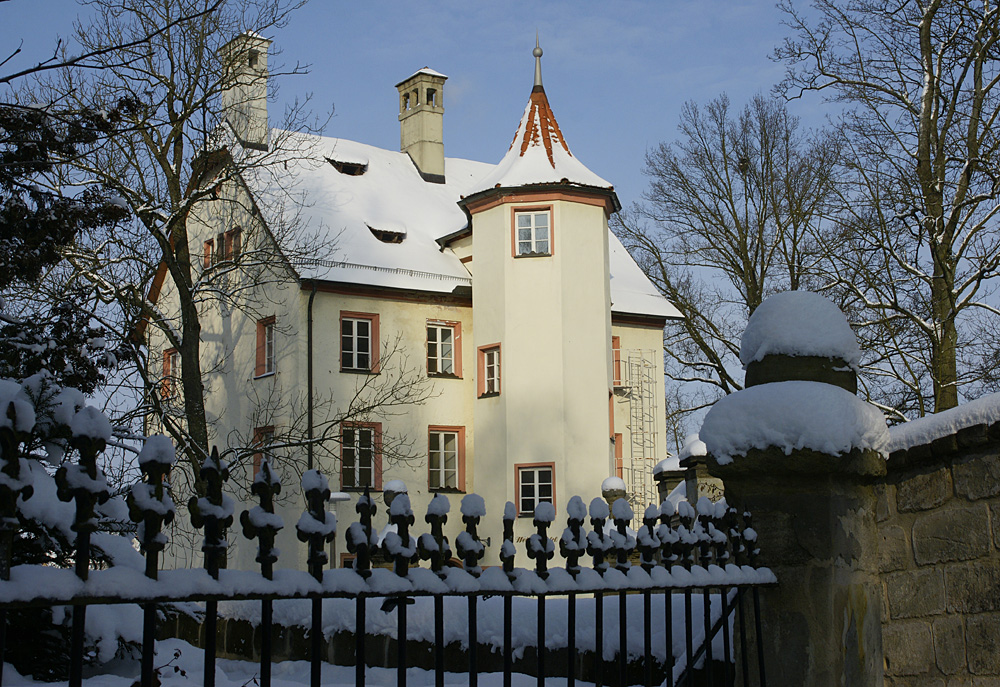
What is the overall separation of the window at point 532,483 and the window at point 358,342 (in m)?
4.06

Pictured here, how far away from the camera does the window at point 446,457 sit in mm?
24469

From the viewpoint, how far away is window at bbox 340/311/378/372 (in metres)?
23.8

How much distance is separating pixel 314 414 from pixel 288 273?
10.3ft

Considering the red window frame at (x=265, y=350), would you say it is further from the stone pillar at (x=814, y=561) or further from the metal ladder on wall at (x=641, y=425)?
the stone pillar at (x=814, y=561)

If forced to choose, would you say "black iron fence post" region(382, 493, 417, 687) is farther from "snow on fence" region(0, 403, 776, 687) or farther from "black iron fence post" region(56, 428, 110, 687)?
"black iron fence post" region(56, 428, 110, 687)

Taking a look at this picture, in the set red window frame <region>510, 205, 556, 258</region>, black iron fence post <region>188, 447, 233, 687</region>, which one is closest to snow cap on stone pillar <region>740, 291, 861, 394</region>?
black iron fence post <region>188, 447, 233, 687</region>

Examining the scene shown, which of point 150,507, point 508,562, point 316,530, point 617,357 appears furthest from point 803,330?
point 617,357

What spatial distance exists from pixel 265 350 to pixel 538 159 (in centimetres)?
769

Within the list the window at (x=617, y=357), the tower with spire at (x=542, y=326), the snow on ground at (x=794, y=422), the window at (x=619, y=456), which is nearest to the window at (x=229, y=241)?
the tower with spire at (x=542, y=326)

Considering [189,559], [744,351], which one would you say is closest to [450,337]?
[189,559]

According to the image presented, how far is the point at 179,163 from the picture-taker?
18.4 metres

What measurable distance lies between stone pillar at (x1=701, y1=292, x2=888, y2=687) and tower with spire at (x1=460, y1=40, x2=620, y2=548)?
19160 mm

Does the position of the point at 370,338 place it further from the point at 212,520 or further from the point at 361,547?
the point at 212,520

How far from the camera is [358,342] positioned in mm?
24047
